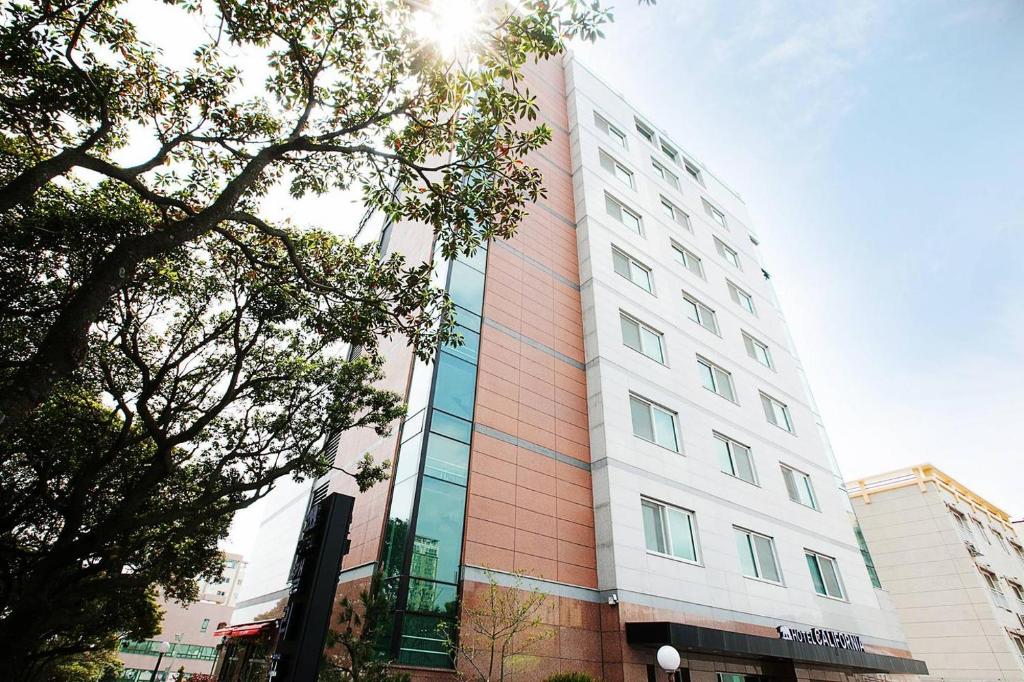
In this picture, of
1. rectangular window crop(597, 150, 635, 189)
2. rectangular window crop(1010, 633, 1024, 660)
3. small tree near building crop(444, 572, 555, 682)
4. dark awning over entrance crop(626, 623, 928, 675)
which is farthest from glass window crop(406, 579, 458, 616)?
rectangular window crop(1010, 633, 1024, 660)

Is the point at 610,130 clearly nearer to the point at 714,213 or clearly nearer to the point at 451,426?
the point at 714,213

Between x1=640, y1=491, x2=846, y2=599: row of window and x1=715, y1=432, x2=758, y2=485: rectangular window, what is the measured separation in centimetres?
206

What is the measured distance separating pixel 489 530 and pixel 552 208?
474 inches

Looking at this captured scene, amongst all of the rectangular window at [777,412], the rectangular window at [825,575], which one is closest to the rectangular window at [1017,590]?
the rectangular window at [777,412]

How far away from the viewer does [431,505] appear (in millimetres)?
11227

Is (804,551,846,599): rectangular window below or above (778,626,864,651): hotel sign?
above

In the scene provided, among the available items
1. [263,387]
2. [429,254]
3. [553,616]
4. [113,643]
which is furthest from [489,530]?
[113,643]

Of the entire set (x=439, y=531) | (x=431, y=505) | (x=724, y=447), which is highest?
(x=724, y=447)

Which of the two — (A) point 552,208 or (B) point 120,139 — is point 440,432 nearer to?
(B) point 120,139

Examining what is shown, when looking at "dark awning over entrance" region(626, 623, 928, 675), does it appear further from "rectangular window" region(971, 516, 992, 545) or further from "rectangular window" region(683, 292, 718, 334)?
"rectangular window" region(971, 516, 992, 545)

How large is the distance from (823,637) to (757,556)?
2.69 metres

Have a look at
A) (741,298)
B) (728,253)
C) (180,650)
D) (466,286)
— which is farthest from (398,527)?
(180,650)

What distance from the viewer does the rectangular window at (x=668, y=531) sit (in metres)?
13.8

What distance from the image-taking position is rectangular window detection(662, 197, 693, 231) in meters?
24.5
